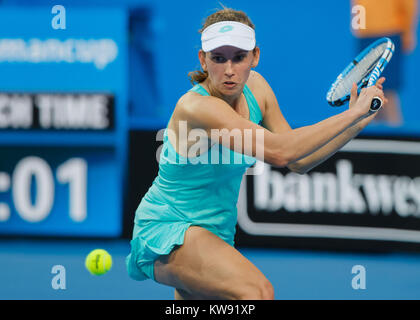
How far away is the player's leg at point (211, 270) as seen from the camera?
3172 millimetres

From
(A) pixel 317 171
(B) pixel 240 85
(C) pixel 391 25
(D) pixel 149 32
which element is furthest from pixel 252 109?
(D) pixel 149 32

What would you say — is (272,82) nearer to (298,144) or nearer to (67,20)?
(67,20)

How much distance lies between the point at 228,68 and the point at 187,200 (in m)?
0.63

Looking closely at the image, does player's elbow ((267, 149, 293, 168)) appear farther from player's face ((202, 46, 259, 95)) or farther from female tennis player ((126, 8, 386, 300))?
player's face ((202, 46, 259, 95))

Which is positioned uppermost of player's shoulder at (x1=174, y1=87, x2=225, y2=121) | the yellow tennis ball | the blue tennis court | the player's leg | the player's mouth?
the player's mouth

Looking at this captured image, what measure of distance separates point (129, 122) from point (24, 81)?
99cm

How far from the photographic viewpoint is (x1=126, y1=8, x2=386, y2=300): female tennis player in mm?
3188

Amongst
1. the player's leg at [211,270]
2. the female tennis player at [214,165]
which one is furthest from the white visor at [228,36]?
the player's leg at [211,270]

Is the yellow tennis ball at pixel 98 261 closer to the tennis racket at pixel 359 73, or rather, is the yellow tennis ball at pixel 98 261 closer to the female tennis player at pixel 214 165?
the female tennis player at pixel 214 165

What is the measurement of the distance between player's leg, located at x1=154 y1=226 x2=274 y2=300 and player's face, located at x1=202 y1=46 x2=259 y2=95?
0.65 metres

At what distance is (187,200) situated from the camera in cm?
343

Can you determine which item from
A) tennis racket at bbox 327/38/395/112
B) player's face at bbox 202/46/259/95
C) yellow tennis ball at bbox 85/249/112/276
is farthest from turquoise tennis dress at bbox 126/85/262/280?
yellow tennis ball at bbox 85/249/112/276

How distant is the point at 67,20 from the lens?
6469 mm

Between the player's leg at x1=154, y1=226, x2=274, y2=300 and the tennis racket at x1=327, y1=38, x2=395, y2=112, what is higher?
the tennis racket at x1=327, y1=38, x2=395, y2=112
